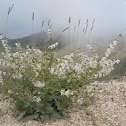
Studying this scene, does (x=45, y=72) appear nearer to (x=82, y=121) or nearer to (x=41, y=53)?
(x=41, y=53)

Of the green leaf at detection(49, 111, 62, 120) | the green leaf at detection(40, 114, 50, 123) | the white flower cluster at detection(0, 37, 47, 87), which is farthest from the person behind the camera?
the white flower cluster at detection(0, 37, 47, 87)

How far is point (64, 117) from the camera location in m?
3.67

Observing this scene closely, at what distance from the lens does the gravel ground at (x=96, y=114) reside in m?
3.57

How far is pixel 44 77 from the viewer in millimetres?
3588

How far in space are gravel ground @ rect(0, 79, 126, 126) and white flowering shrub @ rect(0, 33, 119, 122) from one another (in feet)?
0.63

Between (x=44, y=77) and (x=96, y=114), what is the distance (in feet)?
4.88

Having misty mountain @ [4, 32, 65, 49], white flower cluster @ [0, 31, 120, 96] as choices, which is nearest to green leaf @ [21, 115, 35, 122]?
white flower cluster @ [0, 31, 120, 96]

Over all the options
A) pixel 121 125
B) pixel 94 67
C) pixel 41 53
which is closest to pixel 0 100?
pixel 41 53

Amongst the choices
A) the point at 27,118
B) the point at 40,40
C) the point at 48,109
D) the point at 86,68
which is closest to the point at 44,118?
the point at 48,109

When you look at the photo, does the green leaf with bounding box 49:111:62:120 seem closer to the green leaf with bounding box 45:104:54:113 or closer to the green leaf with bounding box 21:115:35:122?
the green leaf with bounding box 45:104:54:113

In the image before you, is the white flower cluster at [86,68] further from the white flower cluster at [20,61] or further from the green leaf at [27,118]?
the green leaf at [27,118]

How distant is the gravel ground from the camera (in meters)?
3.57

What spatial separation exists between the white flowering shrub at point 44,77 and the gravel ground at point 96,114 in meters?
0.19

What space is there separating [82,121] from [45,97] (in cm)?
95
